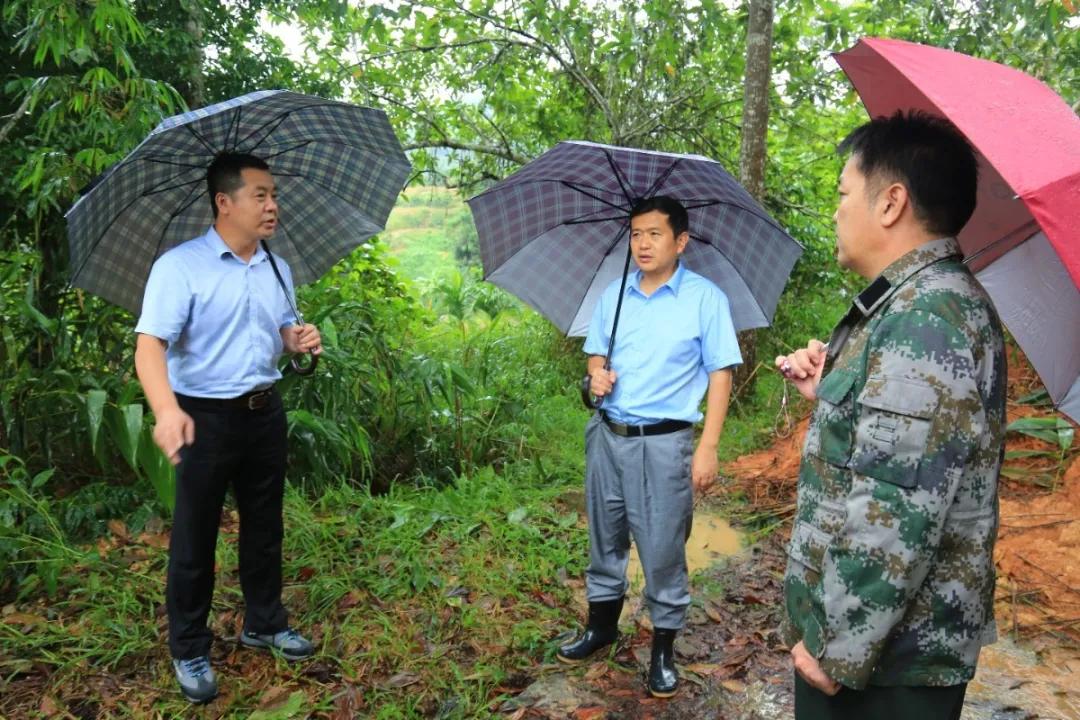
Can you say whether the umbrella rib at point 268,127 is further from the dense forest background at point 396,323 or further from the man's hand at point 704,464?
the man's hand at point 704,464

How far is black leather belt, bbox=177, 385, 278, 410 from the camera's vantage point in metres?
2.62

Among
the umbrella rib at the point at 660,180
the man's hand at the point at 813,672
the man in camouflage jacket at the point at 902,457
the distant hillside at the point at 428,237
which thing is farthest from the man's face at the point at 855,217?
the distant hillside at the point at 428,237

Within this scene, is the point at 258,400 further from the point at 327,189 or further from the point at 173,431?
the point at 327,189

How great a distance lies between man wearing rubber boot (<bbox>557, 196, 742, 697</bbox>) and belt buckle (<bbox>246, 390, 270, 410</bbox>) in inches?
45.8

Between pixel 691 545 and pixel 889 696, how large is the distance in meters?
2.88

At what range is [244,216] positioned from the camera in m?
2.63

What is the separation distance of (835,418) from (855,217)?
0.40 metres

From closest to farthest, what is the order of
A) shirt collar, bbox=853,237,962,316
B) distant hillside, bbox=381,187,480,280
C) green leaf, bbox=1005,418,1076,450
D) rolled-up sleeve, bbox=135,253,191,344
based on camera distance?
shirt collar, bbox=853,237,962,316 < rolled-up sleeve, bbox=135,253,191,344 < green leaf, bbox=1005,418,1076,450 < distant hillside, bbox=381,187,480,280

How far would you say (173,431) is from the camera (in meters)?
2.32

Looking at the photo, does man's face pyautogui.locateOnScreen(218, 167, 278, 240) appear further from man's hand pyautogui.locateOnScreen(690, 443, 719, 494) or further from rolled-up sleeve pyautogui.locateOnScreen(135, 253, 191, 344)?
man's hand pyautogui.locateOnScreen(690, 443, 719, 494)

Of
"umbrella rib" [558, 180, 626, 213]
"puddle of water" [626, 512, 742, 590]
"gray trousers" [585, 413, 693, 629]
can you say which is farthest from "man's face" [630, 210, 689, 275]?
"puddle of water" [626, 512, 742, 590]

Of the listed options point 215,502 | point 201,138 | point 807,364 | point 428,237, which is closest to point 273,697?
point 215,502

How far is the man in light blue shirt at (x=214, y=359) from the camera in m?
2.57

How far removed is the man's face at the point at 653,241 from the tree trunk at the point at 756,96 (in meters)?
2.96
